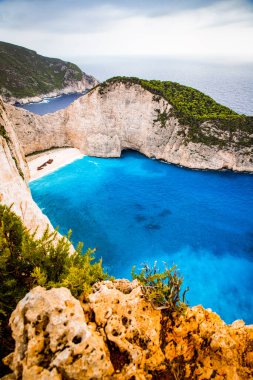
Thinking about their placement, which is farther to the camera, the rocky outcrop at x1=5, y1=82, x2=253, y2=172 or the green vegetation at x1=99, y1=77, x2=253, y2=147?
the rocky outcrop at x1=5, y1=82, x2=253, y2=172

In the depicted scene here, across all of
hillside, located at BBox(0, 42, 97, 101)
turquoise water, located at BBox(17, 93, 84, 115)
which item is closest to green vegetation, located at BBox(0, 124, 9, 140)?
turquoise water, located at BBox(17, 93, 84, 115)

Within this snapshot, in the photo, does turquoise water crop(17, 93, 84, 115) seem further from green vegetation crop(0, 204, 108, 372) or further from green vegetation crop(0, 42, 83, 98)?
green vegetation crop(0, 204, 108, 372)

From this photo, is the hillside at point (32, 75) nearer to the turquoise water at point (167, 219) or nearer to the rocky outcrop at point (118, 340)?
the turquoise water at point (167, 219)

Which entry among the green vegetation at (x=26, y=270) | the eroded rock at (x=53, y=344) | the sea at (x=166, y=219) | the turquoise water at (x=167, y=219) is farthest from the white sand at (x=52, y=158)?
the eroded rock at (x=53, y=344)

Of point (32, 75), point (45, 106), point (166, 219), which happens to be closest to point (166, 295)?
point (166, 219)

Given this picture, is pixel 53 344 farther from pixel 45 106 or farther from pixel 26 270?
pixel 45 106

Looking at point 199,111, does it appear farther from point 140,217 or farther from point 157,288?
point 157,288

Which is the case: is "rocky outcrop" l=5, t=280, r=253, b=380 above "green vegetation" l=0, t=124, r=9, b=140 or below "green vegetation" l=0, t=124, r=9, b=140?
below
